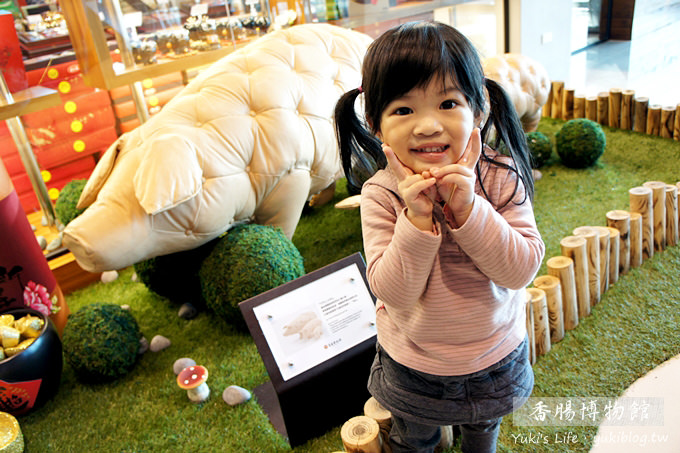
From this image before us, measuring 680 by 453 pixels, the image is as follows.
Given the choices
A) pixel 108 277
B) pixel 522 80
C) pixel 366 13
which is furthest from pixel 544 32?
pixel 108 277

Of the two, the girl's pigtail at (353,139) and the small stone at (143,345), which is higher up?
the girl's pigtail at (353,139)

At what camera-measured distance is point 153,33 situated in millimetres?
2992

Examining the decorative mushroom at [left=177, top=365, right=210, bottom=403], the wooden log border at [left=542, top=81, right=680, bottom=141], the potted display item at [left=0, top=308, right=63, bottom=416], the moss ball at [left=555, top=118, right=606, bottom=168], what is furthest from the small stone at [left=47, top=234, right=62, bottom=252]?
the wooden log border at [left=542, top=81, right=680, bottom=141]

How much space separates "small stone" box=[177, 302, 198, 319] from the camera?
93.0 inches

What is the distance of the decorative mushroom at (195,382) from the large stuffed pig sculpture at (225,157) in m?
0.43

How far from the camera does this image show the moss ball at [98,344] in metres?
1.95

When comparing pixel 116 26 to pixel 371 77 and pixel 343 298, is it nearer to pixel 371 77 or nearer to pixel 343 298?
pixel 343 298

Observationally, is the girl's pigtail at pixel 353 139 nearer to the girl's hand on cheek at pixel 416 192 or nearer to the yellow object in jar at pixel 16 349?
the girl's hand on cheek at pixel 416 192

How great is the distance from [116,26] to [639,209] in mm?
2567

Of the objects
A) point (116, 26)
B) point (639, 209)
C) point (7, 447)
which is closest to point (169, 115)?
point (116, 26)

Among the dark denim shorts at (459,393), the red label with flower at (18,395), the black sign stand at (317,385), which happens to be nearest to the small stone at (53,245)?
the red label with flower at (18,395)

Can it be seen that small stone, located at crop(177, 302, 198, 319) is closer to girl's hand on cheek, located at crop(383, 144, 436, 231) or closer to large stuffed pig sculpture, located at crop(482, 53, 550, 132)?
girl's hand on cheek, located at crop(383, 144, 436, 231)

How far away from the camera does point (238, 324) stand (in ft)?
7.03

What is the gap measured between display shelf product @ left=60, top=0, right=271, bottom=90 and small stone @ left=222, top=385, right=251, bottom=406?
180 cm
